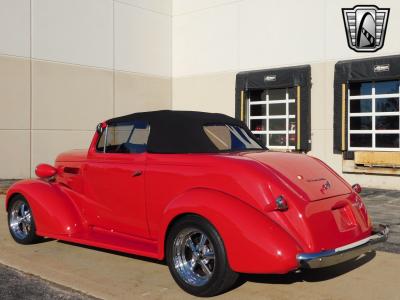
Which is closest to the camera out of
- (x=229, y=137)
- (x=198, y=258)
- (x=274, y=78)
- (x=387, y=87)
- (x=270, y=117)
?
(x=198, y=258)

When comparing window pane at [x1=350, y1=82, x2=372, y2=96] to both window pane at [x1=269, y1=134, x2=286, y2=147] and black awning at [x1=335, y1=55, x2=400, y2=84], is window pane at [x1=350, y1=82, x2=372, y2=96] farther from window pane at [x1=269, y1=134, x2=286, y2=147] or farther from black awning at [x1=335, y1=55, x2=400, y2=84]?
window pane at [x1=269, y1=134, x2=286, y2=147]

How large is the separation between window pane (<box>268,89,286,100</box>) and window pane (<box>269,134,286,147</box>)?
112cm

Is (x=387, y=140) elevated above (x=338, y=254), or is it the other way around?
(x=387, y=140)

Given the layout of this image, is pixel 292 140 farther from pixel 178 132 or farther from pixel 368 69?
pixel 178 132

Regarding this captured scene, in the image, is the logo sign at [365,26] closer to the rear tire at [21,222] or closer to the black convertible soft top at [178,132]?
the black convertible soft top at [178,132]

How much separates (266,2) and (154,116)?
34.7 feet

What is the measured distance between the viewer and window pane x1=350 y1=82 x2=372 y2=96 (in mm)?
12867

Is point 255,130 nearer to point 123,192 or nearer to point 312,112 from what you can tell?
point 312,112

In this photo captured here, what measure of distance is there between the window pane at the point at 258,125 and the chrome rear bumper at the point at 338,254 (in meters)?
10.7

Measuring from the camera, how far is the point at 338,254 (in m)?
4.00

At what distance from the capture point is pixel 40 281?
467 cm

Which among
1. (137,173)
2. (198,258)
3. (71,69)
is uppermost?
(71,69)

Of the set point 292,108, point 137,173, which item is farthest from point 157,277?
point 292,108

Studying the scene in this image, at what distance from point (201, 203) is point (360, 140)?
9853 mm
